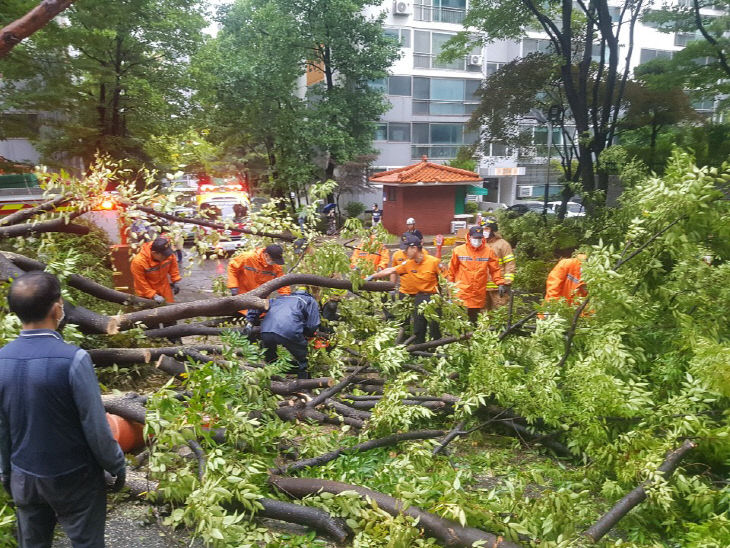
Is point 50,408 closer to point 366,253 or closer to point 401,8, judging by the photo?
point 366,253

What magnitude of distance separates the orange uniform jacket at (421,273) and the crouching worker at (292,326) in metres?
2.10

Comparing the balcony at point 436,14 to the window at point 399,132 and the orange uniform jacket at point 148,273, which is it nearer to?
the window at point 399,132

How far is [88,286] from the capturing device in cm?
510

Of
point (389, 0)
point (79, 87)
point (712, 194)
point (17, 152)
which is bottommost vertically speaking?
point (712, 194)

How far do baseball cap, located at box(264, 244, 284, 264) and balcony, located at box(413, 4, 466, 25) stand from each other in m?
24.7

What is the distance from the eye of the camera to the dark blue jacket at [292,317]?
5.00m

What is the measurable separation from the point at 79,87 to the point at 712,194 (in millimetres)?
13247

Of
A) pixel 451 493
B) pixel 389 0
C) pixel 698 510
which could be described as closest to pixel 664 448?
pixel 698 510

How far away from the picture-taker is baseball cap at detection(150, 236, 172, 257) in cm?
634

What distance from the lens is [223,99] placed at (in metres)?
21.2

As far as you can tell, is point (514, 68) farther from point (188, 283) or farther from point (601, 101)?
point (188, 283)

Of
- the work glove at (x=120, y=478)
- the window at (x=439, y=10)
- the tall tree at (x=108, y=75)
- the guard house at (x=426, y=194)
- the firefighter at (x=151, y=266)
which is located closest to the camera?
the work glove at (x=120, y=478)

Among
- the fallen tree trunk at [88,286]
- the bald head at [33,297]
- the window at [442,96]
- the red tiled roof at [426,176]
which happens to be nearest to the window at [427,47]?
the window at [442,96]

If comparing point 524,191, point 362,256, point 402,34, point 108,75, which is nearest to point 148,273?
point 362,256
